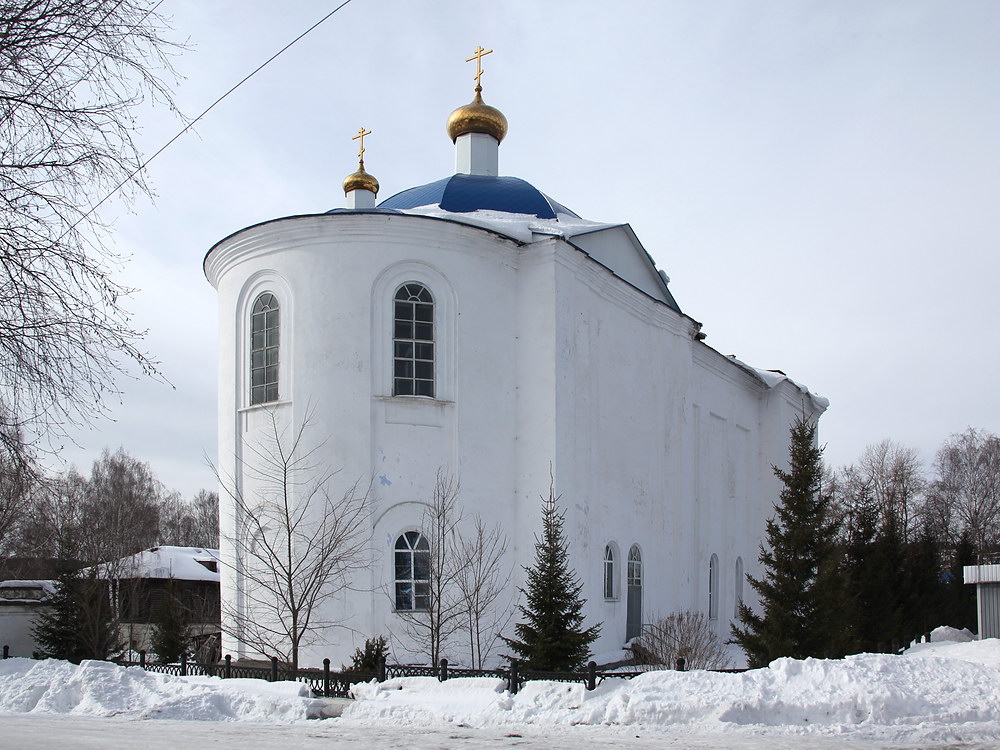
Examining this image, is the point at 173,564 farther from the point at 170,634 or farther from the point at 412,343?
the point at 412,343

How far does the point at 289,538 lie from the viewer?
15297 millimetres

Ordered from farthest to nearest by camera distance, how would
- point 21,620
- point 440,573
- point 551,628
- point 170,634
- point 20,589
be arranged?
1. point 20,589
2. point 21,620
3. point 170,634
4. point 440,573
5. point 551,628

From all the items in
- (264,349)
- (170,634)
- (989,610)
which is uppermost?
(264,349)

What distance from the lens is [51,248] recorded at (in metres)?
5.91

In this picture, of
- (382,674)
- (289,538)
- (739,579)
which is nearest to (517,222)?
(289,538)

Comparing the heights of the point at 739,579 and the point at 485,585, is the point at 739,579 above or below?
below

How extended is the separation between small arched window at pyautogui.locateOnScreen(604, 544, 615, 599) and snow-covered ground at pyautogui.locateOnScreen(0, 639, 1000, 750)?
24.3 ft

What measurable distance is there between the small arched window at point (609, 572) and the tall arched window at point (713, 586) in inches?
216

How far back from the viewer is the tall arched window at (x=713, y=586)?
23797 mm

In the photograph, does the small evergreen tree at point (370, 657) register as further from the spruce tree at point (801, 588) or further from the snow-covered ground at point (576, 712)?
the spruce tree at point (801, 588)

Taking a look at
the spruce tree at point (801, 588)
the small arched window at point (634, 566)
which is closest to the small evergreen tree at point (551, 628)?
the spruce tree at point (801, 588)

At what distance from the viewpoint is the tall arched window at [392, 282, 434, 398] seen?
1703 centimetres

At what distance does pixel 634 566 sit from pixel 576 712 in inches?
381

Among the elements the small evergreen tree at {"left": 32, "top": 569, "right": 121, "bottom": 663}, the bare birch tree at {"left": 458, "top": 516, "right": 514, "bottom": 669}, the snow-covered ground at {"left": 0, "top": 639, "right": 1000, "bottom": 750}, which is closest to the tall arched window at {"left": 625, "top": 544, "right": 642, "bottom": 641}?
the bare birch tree at {"left": 458, "top": 516, "right": 514, "bottom": 669}
